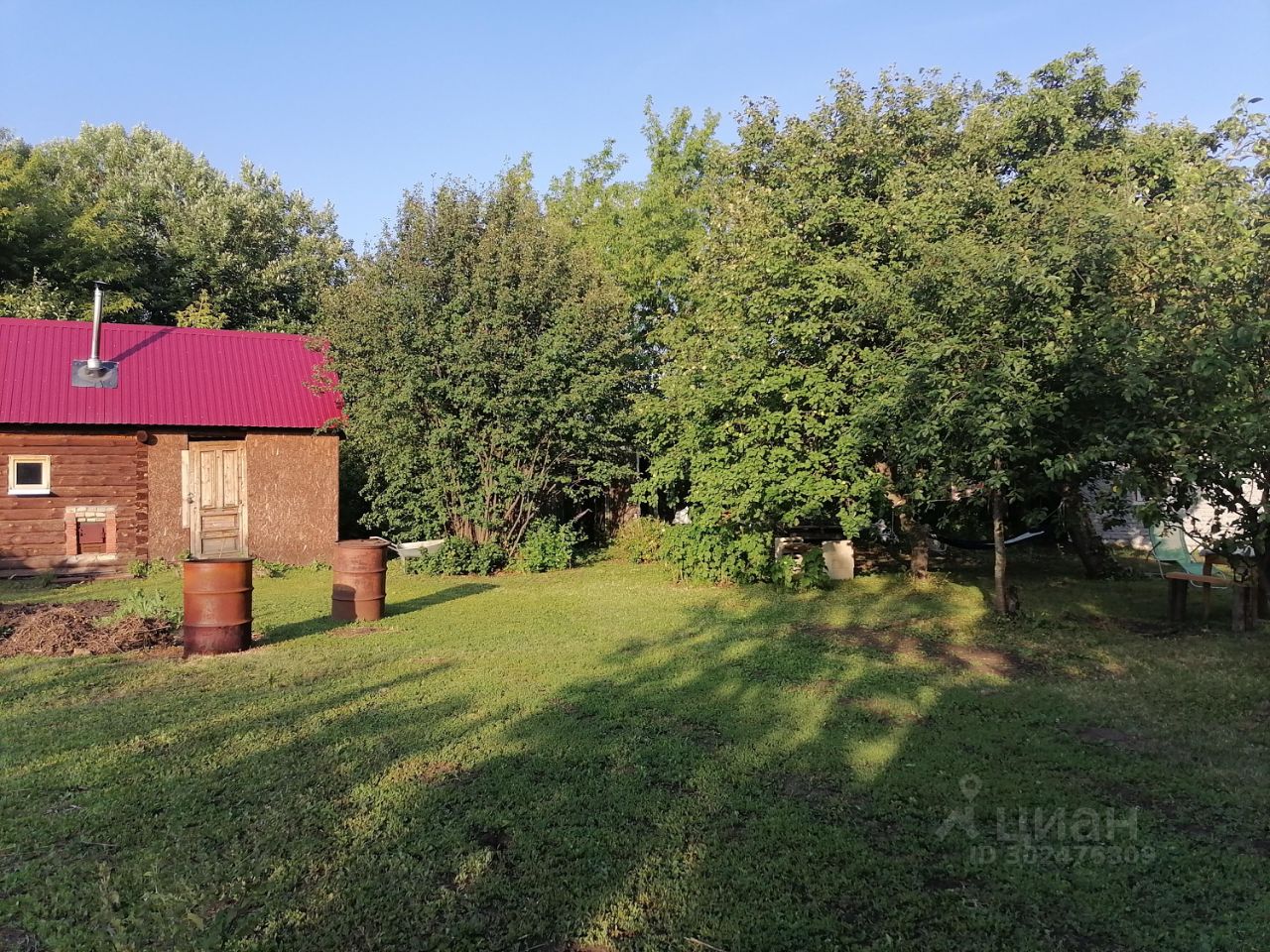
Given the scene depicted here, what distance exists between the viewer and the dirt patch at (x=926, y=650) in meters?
7.26

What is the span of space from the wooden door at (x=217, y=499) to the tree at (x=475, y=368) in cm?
213

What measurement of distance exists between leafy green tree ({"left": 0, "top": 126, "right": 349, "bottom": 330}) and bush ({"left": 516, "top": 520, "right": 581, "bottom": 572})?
11746mm

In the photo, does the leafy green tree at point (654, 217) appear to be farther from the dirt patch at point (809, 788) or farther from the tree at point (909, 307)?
the dirt patch at point (809, 788)

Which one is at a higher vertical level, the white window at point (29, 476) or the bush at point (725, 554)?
the white window at point (29, 476)

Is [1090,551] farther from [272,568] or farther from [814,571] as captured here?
[272,568]

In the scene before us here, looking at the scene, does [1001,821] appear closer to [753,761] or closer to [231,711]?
[753,761]

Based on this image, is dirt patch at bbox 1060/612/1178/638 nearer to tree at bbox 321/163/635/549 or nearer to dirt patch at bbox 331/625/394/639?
tree at bbox 321/163/635/549

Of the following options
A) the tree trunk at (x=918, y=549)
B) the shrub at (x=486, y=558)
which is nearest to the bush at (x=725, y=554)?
the tree trunk at (x=918, y=549)

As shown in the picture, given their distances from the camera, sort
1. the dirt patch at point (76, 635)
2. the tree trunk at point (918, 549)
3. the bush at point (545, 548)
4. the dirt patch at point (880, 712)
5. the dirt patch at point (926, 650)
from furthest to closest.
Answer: the bush at point (545, 548) < the tree trunk at point (918, 549) < the dirt patch at point (76, 635) < the dirt patch at point (926, 650) < the dirt patch at point (880, 712)

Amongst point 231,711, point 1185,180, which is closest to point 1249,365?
point 1185,180

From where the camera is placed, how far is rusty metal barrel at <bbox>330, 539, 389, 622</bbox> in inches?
357

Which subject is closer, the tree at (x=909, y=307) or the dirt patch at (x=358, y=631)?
the tree at (x=909, y=307)

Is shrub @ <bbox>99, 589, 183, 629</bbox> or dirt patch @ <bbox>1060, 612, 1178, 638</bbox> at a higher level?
shrub @ <bbox>99, 589, 183, 629</bbox>

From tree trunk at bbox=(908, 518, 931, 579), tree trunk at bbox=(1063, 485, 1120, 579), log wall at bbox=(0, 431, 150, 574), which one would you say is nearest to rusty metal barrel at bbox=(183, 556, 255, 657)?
log wall at bbox=(0, 431, 150, 574)
